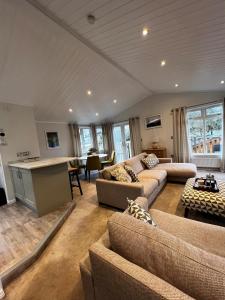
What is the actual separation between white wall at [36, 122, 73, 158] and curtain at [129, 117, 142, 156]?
2.71 m

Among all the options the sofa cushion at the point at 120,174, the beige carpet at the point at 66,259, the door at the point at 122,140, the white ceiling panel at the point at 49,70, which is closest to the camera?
the beige carpet at the point at 66,259

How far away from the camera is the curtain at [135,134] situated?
652 cm

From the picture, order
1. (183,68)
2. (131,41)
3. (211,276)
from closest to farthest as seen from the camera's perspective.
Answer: (211,276)
(131,41)
(183,68)

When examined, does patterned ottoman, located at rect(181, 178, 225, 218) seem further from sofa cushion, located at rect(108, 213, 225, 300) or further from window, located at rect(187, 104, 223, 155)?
window, located at rect(187, 104, 223, 155)

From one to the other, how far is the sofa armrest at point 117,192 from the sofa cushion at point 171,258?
1.46 m

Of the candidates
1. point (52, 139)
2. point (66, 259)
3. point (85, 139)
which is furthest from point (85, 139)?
point (66, 259)

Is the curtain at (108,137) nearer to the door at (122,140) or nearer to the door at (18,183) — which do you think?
the door at (122,140)

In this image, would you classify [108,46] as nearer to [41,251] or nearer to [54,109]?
[54,109]

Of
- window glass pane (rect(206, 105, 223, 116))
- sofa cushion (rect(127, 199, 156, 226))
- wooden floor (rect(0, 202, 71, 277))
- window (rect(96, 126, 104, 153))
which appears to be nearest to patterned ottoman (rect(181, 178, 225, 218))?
sofa cushion (rect(127, 199, 156, 226))

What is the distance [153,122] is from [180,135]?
1228mm

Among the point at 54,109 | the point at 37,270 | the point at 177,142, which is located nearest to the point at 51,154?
the point at 54,109

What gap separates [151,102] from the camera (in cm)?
609

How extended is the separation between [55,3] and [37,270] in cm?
324

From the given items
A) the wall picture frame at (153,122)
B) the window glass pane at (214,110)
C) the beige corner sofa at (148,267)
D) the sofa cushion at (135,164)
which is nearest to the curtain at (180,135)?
the wall picture frame at (153,122)
